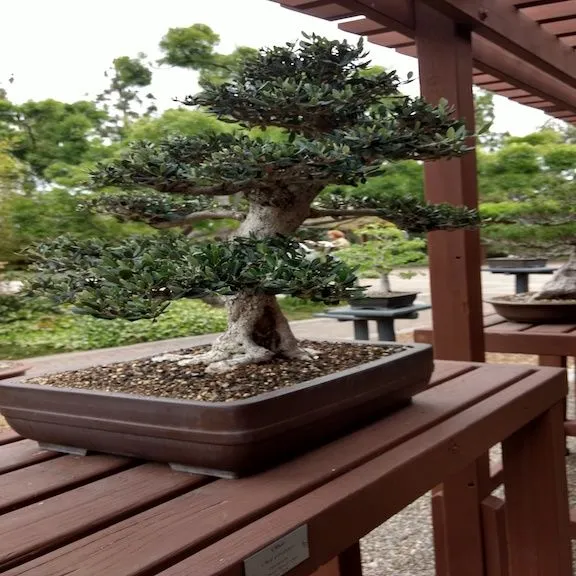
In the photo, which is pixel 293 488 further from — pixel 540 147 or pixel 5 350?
pixel 5 350

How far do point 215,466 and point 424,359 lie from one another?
41 cm

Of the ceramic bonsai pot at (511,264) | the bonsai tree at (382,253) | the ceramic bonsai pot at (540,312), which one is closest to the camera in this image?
the ceramic bonsai pot at (540,312)

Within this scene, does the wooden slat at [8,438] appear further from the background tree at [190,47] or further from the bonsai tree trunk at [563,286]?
the background tree at [190,47]

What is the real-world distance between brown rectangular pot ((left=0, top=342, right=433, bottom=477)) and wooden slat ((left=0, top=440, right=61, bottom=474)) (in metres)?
0.02

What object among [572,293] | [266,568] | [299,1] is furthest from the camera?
[572,293]

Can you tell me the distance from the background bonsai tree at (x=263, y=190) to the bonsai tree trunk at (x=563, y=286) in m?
1.40

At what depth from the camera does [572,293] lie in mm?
2375

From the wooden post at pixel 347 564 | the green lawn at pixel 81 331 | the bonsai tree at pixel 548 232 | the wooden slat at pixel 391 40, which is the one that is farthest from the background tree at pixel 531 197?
the green lawn at pixel 81 331

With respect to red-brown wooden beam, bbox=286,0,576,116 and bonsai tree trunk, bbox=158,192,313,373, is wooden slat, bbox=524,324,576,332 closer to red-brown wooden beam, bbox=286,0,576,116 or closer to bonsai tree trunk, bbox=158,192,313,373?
red-brown wooden beam, bbox=286,0,576,116

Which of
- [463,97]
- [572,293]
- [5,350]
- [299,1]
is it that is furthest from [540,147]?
[5,350]

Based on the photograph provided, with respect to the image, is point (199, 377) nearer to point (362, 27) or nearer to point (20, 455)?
point (20, 455)

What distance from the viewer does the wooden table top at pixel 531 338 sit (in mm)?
1952

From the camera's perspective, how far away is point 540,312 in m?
2.22

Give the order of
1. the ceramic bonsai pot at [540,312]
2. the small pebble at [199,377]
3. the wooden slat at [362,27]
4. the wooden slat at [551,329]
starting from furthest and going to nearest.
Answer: the ceramic bonsai pot at [540,312] < the wooden slat at [551,329] < the wooden slat at [362,27] < the small pebble at [199,377]
